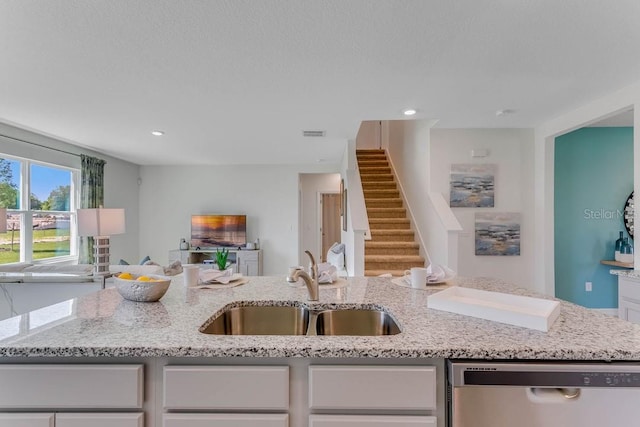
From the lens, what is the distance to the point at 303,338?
43.9 inches

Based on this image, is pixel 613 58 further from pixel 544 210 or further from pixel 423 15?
pixel 544 210

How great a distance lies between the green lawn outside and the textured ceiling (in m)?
1.45

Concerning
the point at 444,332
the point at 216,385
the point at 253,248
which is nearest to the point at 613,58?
the point at 444,332

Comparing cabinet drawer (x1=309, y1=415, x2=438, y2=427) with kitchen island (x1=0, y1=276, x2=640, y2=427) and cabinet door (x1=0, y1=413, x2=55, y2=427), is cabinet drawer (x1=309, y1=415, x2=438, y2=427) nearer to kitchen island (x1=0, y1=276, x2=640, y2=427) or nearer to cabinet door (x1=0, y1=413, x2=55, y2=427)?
kitchen island (x1=0, y1=276, x2=640, y2=427)

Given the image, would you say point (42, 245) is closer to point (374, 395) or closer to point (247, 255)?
point (247, 255)

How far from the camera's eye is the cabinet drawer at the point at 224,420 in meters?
1.06

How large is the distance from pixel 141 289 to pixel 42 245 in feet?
13.6

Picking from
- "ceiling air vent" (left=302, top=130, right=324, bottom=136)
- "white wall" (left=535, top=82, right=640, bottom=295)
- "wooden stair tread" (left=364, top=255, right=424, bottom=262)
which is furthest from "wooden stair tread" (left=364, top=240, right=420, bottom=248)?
"ceiling air vent" (left=302, top=130, right=324, bottom=136)

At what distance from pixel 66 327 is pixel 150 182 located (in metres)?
6.29

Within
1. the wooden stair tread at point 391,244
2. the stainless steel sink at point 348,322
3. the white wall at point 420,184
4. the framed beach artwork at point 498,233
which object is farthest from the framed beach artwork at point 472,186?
the stainless steel sink at point 348,322

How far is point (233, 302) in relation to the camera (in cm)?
160

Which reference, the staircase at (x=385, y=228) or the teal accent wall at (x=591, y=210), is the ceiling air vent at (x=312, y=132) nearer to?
the staircase at (x=385, y=228)

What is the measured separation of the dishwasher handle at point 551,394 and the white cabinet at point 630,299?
210 cm

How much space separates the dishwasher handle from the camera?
1.04 metres
